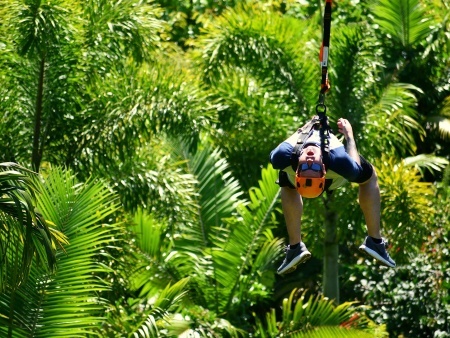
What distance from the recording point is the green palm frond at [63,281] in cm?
905

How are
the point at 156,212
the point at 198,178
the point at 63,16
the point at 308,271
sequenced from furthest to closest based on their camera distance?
the point at 308,271
the point at 198,178
the point at 156,212
the point at 63,16

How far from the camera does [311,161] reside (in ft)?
22.2

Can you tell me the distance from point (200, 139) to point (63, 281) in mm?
3332

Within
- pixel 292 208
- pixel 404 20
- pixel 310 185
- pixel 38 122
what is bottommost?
pixel 38 122

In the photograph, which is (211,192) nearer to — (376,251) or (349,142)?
(376,251)

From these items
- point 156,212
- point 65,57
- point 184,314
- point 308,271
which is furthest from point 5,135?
point 308,271

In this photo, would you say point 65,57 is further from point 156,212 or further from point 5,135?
point 156,212

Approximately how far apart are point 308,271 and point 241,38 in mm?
4075

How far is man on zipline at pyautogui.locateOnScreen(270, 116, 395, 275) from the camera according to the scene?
6762mm

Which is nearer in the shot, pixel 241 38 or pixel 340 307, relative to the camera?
pixel 340 307

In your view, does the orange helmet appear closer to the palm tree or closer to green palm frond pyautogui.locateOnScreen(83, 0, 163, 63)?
the palm tree

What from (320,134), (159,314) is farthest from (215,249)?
(320,134)

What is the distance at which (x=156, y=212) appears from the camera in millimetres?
11828

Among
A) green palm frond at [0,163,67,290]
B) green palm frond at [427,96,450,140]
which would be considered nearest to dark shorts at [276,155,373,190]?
green palm frond at [0,163,67,290]
